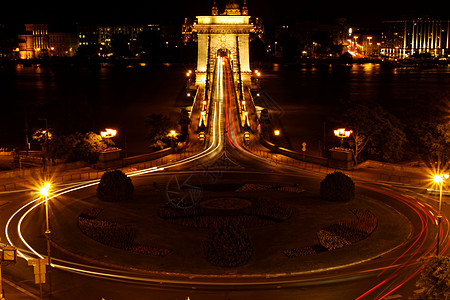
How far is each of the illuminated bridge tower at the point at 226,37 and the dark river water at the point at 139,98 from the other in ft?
29.8

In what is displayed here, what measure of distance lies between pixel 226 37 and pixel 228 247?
10776 cm

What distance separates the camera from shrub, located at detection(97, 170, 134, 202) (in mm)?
34719

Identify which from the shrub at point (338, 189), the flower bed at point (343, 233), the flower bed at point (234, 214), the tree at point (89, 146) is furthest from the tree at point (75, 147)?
the flower bed at point (343, 233)

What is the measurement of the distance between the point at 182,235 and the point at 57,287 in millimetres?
7594

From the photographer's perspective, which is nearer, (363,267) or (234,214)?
(363,267)

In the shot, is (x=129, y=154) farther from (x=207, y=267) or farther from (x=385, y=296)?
(x=385, y=296)

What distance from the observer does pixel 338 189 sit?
1356 inches

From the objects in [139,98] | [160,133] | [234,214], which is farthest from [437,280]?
[139,98]

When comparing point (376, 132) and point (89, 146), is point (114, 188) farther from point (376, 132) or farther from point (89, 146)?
point (376, 132)

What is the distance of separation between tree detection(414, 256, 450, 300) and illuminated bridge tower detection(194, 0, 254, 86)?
10742 centimetres

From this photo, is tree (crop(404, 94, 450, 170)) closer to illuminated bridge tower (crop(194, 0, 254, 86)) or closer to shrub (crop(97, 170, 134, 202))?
shrub (crop(97, 170, 134, 202))

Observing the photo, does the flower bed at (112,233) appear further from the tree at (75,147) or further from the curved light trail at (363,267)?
the tree at (75,147)

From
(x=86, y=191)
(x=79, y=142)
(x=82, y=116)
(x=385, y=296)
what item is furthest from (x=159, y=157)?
(x=385, y=296)

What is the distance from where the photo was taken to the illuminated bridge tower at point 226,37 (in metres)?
125
